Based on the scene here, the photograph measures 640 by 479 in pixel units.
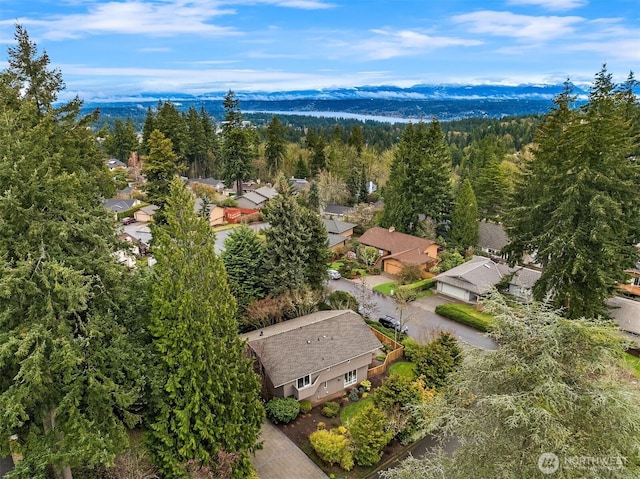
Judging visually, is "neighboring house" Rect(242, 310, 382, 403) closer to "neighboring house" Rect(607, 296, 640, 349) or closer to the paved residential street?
the paved residential street

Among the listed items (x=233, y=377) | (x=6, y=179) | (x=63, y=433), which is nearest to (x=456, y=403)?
(x=233, y=377)

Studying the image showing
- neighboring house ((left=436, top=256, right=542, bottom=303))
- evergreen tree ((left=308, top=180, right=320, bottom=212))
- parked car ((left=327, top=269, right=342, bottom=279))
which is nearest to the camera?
neighboring house ((left=436, top=256, right=542, bottom=303))

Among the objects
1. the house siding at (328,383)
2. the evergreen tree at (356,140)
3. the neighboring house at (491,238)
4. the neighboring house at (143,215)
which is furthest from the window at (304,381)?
the evergreen tree at (356,140)

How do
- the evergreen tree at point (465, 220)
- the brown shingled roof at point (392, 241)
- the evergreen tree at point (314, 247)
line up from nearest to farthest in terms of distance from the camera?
the evergreen tree at point (314, 247) < the brown shingled roof at point (392, 241) < the evergreen tree at point (465, 220)

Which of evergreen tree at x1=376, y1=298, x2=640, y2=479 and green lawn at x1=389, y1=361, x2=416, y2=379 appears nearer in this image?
evergreen tree at x1=376, y1=298, x2=640, y2=479

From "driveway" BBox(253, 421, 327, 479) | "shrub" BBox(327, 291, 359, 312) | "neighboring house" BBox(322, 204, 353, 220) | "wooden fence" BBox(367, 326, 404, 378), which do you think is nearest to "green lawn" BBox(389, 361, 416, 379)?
"wooden fence" BBox(367, 326, 404, 378)

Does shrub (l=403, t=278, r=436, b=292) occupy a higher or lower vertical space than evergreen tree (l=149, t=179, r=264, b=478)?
lower

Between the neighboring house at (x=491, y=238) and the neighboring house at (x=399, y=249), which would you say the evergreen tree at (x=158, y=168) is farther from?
the neighboring house at (x=491, y=238)
